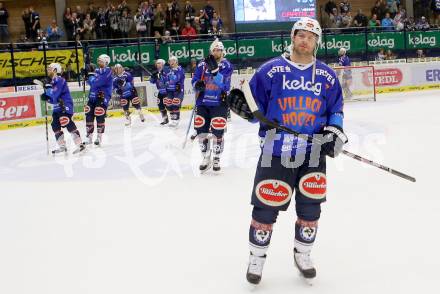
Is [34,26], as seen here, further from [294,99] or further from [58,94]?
[294,99]

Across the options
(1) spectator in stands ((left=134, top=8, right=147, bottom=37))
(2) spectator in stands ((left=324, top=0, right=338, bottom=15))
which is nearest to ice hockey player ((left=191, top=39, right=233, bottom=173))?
(1) spectator in stands ((left=134, top=8, right=147, bottom=37))

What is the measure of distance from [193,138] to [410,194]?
504cm

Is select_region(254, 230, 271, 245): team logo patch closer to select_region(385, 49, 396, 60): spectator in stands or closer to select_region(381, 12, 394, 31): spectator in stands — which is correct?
select_region(385, 49, 396, 60): spectator in stands

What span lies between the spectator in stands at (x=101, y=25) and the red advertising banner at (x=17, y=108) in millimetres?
4010

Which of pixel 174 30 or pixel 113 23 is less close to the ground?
pixel 113 23


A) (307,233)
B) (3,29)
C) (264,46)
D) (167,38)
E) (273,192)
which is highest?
(3,29)

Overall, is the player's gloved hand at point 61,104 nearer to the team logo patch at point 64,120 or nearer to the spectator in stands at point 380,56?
the team logo patch at point 64,120

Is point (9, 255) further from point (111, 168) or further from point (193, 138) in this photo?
point (193, 138)

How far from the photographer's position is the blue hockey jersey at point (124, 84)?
1440cm

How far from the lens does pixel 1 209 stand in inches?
241

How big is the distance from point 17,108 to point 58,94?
5.80 metres

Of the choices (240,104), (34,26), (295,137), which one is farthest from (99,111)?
(34,26)

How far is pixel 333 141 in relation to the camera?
11.8 ft

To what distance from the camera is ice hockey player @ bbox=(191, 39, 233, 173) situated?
7664mm
